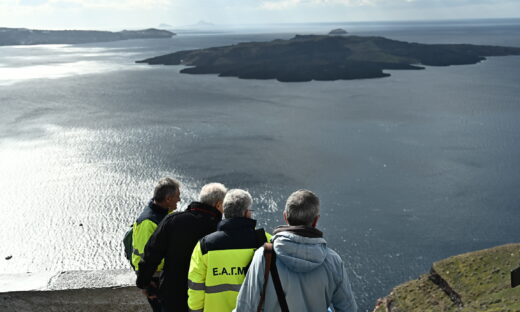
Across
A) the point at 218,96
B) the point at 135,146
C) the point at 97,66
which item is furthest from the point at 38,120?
the point at 97,66

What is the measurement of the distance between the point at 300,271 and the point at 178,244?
4.35 feet

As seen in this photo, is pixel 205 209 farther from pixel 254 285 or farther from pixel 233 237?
pixel 254 285

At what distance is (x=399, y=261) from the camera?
33844 mm

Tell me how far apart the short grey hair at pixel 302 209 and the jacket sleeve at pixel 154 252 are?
128 centimetres

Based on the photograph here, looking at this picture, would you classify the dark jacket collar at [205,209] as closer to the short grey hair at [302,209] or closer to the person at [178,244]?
the person at [178,244]

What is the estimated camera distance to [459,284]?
101 feet

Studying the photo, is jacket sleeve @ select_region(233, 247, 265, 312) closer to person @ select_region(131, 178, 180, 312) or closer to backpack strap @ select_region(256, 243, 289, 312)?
backpack strap @ select_region(256, 243, 289, 312)

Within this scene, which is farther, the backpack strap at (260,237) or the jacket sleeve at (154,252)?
the jacket sleeve at (154,252)

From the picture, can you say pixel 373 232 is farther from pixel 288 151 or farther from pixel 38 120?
pixel 38 120

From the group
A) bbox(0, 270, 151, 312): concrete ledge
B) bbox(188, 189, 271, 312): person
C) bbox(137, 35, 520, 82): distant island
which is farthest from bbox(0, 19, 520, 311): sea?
bbox(188, 189, 271, 312): person

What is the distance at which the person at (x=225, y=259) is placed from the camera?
13.2 ft

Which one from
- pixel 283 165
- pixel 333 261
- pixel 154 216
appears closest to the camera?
pixel 333 261

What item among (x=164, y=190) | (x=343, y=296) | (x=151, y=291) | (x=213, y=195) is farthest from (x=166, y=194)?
Answer: (x=343, y=296)

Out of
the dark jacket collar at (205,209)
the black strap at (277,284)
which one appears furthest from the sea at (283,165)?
the black strap at (277,284)
